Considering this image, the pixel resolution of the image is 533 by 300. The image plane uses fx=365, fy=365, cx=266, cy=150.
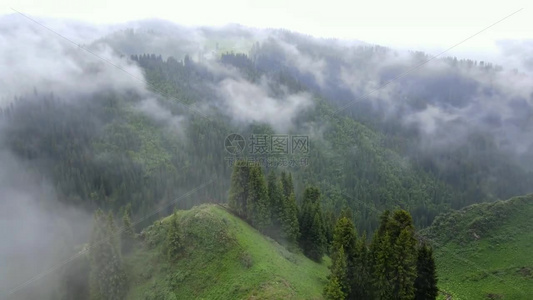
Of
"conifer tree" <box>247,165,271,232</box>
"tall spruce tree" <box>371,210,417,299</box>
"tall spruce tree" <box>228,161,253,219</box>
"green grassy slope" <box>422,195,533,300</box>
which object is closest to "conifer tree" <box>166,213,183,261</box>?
"tall spruce tree" <box>228,161,253,219</box>

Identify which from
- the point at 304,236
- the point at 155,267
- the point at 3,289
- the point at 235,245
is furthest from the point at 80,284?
the point at 3,289

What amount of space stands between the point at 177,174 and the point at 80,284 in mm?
114042

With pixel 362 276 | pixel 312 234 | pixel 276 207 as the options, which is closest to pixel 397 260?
pixel 362 276

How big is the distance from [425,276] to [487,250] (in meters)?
79.7

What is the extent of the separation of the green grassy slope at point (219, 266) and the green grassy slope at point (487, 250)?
50.6 meters

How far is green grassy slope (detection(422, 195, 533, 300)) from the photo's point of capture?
299ft

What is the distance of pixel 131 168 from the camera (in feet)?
595

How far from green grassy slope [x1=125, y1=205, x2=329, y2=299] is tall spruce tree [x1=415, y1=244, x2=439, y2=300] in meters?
13.5

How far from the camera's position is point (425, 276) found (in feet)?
157

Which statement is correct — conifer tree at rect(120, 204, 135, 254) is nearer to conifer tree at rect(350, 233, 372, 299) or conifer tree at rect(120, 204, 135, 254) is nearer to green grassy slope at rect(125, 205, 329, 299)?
green grassy slope at rect(125, 205, 329, 299)

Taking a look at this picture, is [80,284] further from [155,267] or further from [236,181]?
[236,181]

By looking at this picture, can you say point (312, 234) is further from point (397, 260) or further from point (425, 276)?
point (425, 276)

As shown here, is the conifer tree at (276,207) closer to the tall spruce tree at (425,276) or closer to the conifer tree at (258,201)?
the conifer tree at (258,201)

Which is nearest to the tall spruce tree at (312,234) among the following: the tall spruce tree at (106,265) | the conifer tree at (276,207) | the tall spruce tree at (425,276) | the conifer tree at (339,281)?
the conifer tree at (276,207)
